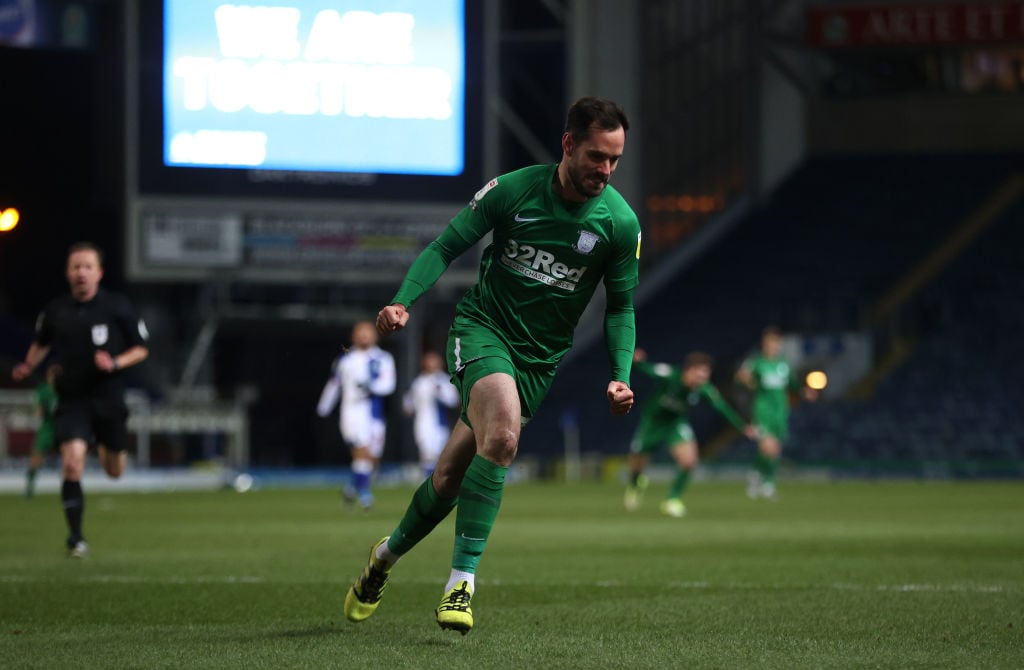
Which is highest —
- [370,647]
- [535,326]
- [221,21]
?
[221,21]

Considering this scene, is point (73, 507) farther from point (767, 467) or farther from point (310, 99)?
point (310, 99)

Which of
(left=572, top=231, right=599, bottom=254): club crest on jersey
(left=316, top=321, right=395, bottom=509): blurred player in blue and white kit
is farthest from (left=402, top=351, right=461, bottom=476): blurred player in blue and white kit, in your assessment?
(left=572, top=231, right=599, bottom=254): club crest on jersey

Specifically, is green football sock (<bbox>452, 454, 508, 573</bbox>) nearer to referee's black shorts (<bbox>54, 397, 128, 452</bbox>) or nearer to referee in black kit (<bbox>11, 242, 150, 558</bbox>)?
referee in black kit (<bbox>11, 242, 150, 558</bbox>)

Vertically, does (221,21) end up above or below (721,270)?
above

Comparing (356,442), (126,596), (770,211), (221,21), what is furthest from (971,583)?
(770,211)

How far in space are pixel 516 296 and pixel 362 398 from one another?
13.6 m

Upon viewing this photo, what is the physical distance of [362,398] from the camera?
2072cm

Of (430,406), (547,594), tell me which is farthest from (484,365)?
(430,406)

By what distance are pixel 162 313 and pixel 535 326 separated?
25172 millimetres

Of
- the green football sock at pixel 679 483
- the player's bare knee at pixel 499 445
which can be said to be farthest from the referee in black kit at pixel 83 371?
the green football sock at pixel 679 483

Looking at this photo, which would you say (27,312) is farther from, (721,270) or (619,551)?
(619,551)

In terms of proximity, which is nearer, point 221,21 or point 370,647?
point 370,647

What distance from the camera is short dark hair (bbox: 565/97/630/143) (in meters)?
6.95

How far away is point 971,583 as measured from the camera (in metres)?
9.62
